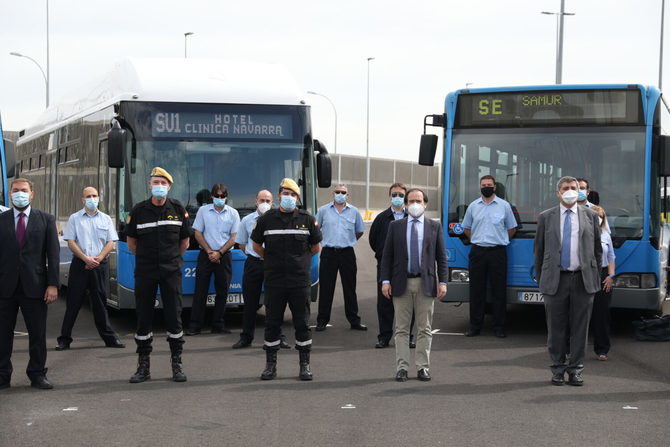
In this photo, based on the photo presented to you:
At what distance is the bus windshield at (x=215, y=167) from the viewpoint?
496 inches

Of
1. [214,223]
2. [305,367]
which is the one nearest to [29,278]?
[305,367]

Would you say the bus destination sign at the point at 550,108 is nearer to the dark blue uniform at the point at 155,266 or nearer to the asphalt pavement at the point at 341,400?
the asphalt pavement at the point at 341,400

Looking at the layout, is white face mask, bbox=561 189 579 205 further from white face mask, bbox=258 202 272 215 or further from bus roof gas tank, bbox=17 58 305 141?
bus roof gas tank, bbox=17 58 305 141

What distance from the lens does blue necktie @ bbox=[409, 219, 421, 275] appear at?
9.34 metres

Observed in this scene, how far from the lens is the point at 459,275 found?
12.7 meters

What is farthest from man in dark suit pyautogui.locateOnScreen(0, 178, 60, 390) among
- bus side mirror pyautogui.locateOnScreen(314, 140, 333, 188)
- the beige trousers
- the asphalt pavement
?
bus side mirror pyautogui.locateOnScreen(314, 140, 333, 188)

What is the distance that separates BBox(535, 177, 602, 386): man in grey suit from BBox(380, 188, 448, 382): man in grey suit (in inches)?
38.2

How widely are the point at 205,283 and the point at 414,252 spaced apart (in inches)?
153

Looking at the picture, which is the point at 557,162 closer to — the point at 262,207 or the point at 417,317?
the point at 262,207

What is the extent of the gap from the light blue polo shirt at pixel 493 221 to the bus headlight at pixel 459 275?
0.52 m

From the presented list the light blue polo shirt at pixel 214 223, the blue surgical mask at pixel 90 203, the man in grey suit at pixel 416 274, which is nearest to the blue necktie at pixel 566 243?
the man in grey suit at pixel 416 274

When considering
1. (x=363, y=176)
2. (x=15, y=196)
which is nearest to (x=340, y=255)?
(x=15, y=196)

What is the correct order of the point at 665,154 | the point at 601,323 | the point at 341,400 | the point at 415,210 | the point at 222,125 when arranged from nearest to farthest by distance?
the point at 341,400 → the point at 415,210 → the point at 601,323 → the point at 665,154 → the point at 222,125

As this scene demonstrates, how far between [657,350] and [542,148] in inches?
105
